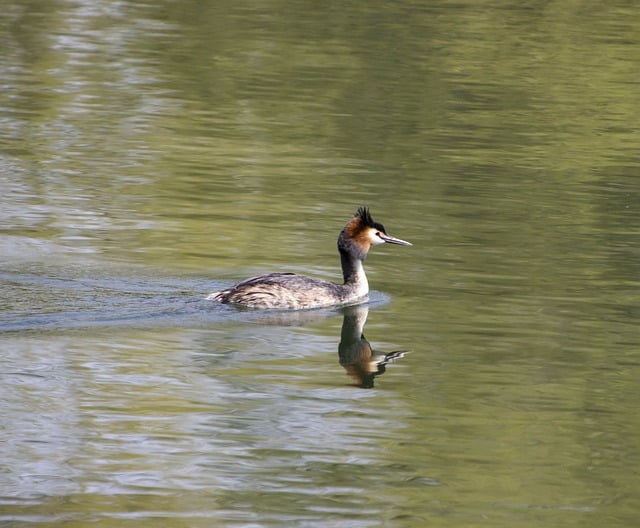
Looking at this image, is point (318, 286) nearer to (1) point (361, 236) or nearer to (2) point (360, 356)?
(1) point (361, 236)

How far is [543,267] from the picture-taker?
15602 mm

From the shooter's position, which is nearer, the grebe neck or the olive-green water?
the olive-green water

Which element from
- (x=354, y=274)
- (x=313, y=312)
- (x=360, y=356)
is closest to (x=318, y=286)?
(x=313, y=312)

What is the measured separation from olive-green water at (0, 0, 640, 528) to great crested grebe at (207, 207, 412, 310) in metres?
0.15

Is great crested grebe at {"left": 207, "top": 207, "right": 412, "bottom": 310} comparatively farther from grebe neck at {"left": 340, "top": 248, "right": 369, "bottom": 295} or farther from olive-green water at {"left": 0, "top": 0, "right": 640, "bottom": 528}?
olive-green water at {"left": 0, "top": 0, "right": 640, "bottom": 528}

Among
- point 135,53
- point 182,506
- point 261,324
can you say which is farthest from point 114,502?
point 135,53

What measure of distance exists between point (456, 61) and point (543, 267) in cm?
1723

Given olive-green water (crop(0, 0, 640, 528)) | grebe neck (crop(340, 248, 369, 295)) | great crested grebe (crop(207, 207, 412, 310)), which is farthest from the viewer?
grebe neck (crop(340, 248, 369, 295))

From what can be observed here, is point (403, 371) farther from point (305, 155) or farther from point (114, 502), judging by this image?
point (305, 155)

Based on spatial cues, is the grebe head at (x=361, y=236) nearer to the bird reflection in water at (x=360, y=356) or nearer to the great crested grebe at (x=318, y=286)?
the great crested grebe at (x=318, y=286)

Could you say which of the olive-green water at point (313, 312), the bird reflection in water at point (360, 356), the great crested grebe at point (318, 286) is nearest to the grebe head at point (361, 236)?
the great crested grebe at point (318, 286)

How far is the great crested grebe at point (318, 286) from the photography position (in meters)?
13.6

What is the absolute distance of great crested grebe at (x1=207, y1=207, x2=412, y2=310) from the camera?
13570mm

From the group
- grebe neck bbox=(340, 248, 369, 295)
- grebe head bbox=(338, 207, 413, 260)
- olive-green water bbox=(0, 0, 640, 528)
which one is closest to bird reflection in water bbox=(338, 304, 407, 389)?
olive-green water bbox=(0, 0, 640, 528)
